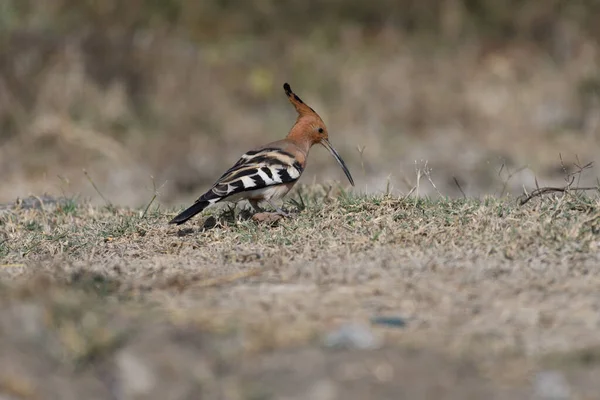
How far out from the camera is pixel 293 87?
13.1 meters

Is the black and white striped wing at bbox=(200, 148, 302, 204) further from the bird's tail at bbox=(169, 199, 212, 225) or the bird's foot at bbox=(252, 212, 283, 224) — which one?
the bird's foot at bbox=(252, 212, 283, 224)

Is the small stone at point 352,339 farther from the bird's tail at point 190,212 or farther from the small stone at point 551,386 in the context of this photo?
the bird's tail at point 190,212

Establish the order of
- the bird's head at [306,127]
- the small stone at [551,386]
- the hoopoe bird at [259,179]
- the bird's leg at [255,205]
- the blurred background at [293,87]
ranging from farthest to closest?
the blurred background at [293,87], the bird's head at [306,127], the bird's leg at [255,205], the hoopoe bird at [259,179], the small stone at [551,386]

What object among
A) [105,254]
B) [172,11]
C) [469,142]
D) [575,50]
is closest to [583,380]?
[105,254]

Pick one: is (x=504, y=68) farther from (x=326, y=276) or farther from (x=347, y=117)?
(x=326, y=276)

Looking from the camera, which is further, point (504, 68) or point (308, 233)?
point (504, 68)

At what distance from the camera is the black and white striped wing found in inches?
217

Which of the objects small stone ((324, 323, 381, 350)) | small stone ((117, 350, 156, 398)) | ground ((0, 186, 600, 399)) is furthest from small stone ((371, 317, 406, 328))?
small stone ((117, 350, 156, 398))

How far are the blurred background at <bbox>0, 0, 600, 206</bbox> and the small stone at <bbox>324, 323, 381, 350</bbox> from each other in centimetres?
615

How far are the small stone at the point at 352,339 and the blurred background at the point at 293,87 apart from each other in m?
6.15

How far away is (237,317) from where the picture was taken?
3561 millimetres

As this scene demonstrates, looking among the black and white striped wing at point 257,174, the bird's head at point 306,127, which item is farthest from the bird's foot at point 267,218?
the bird's head at point 306,127

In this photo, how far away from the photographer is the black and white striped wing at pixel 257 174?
18.0 ft

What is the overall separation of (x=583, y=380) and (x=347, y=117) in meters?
9.53
